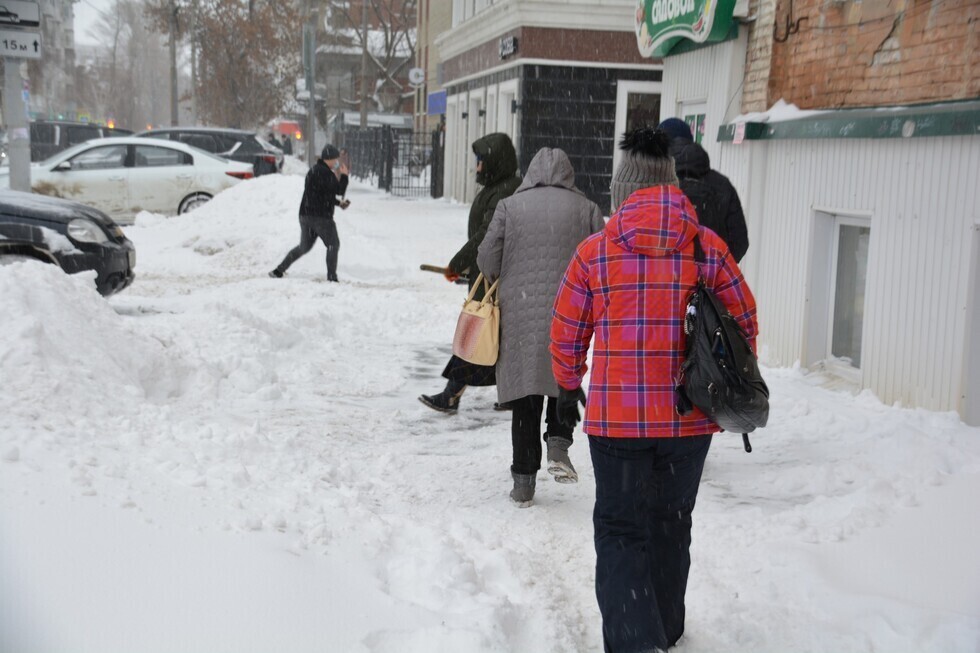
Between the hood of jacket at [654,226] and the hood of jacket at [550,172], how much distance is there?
189 cm

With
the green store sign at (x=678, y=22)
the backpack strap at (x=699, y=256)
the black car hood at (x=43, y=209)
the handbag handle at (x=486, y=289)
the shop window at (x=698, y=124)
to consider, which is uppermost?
the green store sign at (x=678, y=22)

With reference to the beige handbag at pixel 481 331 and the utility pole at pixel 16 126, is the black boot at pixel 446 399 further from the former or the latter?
the utility pole at pixel 16 126

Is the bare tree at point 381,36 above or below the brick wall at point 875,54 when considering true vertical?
above

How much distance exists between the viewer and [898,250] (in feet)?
22.9

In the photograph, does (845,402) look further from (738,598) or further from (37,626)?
(37,626)

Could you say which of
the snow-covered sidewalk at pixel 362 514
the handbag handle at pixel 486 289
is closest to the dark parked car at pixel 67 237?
the snow-covered sidewalk at pixel 362 514

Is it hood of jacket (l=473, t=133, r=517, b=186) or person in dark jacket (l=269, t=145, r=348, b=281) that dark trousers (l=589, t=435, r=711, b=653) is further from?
person in dark jacket (l=269, t=145, r=348, b=281)

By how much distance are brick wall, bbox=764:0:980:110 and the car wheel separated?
12.4 meters

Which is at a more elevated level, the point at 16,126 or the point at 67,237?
the point at 16,126

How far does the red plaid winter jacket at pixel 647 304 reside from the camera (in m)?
3.46

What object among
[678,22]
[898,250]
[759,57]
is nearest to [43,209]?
[678,22]

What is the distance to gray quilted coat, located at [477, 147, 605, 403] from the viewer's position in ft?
17.5

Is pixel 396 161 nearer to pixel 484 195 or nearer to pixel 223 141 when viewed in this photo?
pixel 223 141

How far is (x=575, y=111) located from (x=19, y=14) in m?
12.6
